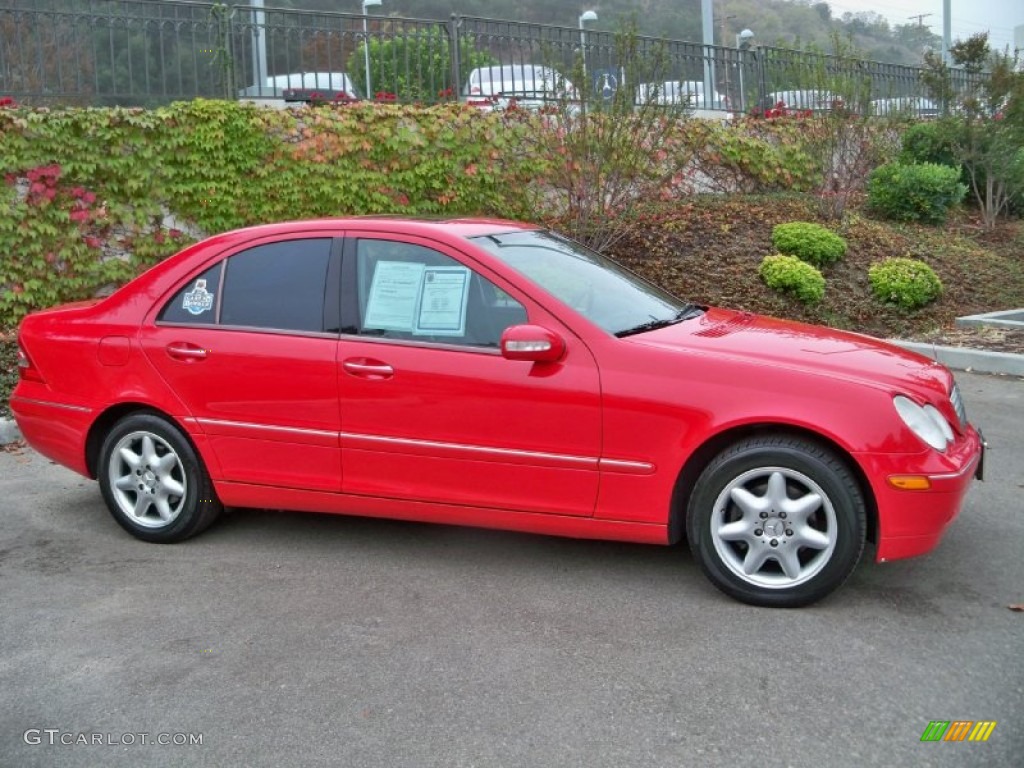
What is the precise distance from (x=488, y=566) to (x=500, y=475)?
1.86 ft

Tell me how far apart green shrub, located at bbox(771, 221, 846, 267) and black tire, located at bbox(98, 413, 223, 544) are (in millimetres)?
7949

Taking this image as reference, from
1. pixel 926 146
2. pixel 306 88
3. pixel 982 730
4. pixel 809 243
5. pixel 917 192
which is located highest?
pixel 306 88

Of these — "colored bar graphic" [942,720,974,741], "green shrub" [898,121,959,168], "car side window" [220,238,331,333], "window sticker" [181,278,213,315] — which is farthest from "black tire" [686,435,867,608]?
"green shrub" [898,121,959,168]

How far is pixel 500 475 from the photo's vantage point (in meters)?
4.57

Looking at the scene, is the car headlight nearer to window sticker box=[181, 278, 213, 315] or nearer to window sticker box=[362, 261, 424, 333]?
window sticker box=[362, 261, 424, 333]

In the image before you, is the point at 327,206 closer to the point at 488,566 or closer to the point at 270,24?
the point at 270,24

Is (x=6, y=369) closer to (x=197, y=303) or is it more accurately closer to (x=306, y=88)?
(x=197, y=303)

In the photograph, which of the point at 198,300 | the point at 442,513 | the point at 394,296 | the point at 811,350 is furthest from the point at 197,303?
the point at 811,350

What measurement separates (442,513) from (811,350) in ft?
5.57

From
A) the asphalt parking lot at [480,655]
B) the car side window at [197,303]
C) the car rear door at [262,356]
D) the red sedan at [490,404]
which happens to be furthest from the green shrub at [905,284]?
the car side window at [197,303]

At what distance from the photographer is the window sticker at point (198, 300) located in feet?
17.0

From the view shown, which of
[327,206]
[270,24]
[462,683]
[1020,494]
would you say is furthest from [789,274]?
[462,683]

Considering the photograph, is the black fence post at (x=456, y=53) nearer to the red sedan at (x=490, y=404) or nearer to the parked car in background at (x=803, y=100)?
the parked car in background at (x=803, y=100)

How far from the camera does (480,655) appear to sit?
3.94 meters
